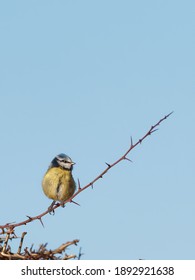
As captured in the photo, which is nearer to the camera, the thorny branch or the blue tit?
the thorny branch

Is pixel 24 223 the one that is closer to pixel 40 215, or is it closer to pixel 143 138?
pixel 40 215

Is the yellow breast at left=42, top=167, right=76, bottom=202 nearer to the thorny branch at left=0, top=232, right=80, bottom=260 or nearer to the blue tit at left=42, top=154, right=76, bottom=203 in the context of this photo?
the blue tit at left=42, top=154, right=76, bottom=203

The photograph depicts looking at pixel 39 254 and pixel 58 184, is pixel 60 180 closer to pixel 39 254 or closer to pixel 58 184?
pixel 58 184

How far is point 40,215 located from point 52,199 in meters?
4.96

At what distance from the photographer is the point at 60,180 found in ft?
33.5

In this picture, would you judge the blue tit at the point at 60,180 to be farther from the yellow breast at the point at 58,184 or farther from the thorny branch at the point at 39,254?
the thorny branch at the point at 39,254

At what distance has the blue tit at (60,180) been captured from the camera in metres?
10.0

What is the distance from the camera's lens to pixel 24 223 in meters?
4.99

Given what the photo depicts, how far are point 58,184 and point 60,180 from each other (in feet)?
0.34

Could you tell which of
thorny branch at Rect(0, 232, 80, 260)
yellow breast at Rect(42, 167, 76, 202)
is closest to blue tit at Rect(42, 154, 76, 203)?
yellow breast at Rect(42, 167, 76, 202)

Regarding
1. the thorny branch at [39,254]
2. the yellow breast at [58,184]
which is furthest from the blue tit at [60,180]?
the thorny branch at [39,254]

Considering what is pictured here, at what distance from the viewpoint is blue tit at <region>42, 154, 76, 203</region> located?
33.0ft

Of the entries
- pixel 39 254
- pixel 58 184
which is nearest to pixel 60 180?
pixel 58 184
